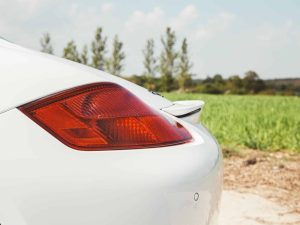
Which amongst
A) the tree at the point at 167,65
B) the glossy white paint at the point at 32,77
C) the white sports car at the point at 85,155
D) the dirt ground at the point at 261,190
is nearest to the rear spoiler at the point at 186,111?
the white sports car at the point at 85,155

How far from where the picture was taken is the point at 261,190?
540 centimetres

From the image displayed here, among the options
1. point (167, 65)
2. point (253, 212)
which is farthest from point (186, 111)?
point (167, 65)

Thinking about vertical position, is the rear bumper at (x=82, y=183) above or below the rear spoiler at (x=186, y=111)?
below

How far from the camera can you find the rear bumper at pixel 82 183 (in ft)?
4.71

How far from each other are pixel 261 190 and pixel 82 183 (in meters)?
4.19

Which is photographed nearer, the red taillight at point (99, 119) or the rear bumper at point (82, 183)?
the rear bumper at point (82, 183)

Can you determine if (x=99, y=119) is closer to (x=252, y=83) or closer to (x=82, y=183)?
(x=82, y=183)

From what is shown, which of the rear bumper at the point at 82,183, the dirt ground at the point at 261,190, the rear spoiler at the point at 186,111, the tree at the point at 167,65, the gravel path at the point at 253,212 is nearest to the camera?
the rear bumper at the point at 82,183

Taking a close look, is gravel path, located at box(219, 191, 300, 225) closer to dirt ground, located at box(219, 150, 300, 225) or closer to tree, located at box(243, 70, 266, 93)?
dirt ground, located at box(219, 150, 300, 225)

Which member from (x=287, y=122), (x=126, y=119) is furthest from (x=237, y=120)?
(x=126, y=119)

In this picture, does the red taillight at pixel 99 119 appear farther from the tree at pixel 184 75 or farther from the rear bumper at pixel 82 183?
the tree at pixel 184 75

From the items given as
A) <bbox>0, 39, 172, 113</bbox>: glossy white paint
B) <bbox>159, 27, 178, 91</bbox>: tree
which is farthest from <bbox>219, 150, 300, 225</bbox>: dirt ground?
<bbox>159, 27, 178, 91</bbox>: tree

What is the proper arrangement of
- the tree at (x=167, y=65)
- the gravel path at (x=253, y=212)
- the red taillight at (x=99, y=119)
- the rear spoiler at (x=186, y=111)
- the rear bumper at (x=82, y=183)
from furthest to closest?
1. the tree at (x=167, y=65)
2. the gravel path at (x=253, y=212)
3. the rear spoiler at (x=186, y=111)
4. the red taillight at (x=99, y=119)
5. the rear bumper at (x=82, y=183)

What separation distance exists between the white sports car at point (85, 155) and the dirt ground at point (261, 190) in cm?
265
